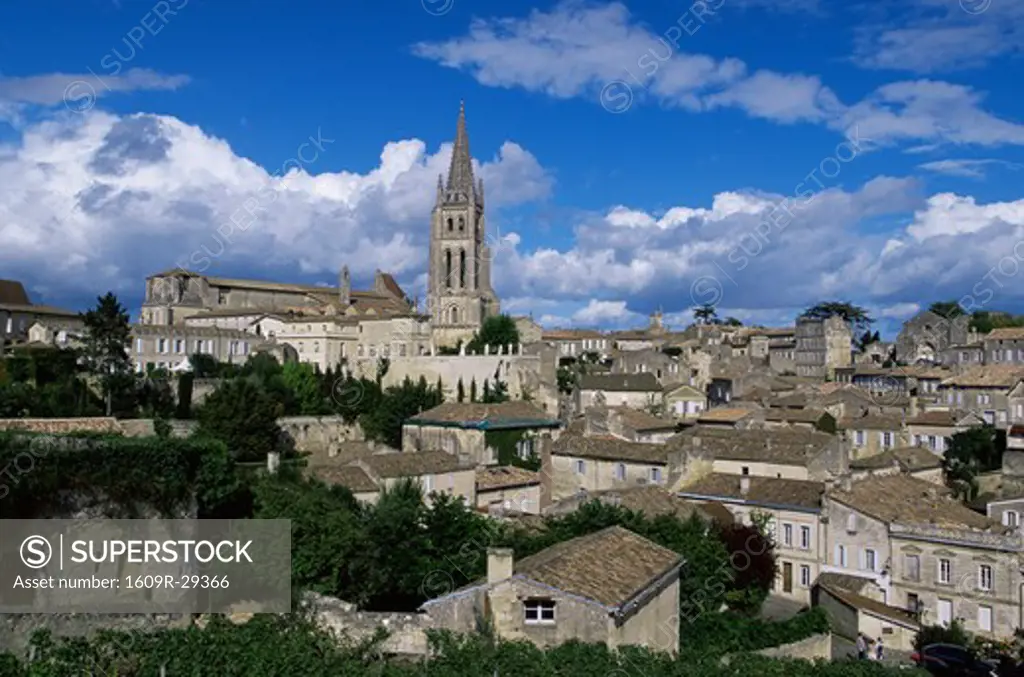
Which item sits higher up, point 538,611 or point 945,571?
point 538,611

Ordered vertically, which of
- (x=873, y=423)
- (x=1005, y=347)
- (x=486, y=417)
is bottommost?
(x=873, y=423)

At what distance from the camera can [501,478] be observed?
1720 inches

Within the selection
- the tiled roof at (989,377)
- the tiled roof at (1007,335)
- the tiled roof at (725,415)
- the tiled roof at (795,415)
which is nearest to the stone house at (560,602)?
the tiled roof at (725,415)

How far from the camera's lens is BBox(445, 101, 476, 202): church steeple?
351ft

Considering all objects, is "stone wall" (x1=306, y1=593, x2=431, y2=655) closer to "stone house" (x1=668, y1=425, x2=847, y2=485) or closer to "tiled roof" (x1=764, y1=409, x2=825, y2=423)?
"stone house" (x1=668, y1=425, x2=847, y2=485)

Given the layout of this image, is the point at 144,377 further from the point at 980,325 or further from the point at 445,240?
the point at 980,325

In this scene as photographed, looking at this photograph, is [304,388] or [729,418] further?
[304,388]

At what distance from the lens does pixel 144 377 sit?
57.4 metres

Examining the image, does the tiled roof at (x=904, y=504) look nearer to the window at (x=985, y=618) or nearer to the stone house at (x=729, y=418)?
the window at (x=985, y=618)

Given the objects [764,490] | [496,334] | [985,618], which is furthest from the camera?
[496,334]

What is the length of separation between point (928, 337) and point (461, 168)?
54.9 meters

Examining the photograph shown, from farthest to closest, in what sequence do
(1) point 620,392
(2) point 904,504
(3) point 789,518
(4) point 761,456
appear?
(1) point 620,392 → (4) point 761,456 → (3) point 789,518 → (2) point 904,504

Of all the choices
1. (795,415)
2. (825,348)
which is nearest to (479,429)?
(795,415)

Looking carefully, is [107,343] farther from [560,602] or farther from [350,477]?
[560,602]
